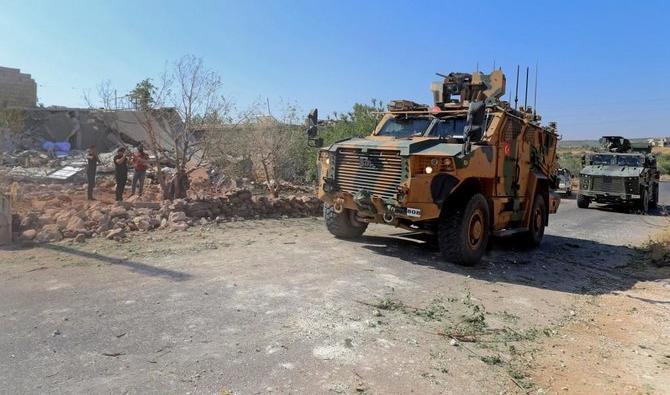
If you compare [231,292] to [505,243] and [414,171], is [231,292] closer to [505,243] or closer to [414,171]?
[414,171]

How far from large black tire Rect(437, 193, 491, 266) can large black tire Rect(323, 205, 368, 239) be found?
1.69 meters

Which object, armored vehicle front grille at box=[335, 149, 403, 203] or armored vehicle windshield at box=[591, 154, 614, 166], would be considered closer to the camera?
armored vehicle front grille at box=[335, 149, 403, 203]

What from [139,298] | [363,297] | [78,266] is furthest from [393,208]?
[78,266]

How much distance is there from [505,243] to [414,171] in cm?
452

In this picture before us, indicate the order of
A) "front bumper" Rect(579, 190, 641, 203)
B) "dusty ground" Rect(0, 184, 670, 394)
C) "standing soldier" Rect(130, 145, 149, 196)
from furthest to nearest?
"front bumper" Rect(579, 190, 641, 203)
"standing soldier" Rect(130, 145, 149, 196)
"dusty ground" Rect(0, 184, 670, 394)

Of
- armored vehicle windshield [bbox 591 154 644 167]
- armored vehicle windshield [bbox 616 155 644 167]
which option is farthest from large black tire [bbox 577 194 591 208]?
armored vehicle windshield [bbox 616 155 644 167]

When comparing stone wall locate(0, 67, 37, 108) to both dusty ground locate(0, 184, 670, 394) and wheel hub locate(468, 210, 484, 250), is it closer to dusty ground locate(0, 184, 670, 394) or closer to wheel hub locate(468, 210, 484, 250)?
dusty ground locate(0, 184, 670, 394)

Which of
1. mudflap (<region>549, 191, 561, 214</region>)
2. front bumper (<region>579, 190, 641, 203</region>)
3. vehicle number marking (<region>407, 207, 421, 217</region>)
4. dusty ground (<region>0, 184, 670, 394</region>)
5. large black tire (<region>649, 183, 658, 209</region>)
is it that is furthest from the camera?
large black tire (<region>649, 183, 658, 209</region>)

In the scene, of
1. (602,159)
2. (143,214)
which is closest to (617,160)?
(602,159)

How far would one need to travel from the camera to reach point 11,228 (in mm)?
8141

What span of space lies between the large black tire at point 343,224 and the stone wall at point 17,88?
2454 centimetres

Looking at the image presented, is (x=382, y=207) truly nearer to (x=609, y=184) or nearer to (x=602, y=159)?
(x=609, y=184)

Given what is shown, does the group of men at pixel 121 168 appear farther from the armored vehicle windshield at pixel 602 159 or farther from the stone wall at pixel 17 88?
the stone wall at pixel 17 88

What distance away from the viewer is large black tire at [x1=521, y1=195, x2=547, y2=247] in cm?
1034
